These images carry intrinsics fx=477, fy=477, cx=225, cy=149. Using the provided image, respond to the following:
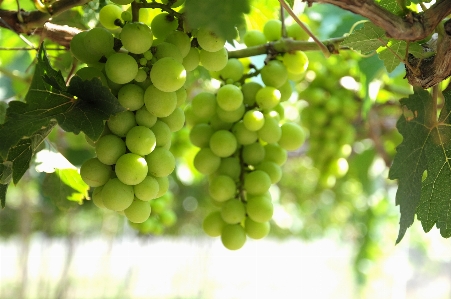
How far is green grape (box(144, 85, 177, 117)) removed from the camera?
524 mm

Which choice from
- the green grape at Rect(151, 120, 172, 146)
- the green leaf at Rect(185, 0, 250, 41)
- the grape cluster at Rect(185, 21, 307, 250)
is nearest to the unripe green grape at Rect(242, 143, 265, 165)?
the grape cluster at Rect(185, 21, 307, 250)

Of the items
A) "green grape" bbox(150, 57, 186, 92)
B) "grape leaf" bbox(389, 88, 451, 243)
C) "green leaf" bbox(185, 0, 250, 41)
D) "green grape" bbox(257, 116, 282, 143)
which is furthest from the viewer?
"green grape" bbox(257, 116, 282, 143)

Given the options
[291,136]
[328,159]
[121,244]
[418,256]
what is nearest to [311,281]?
[418,256]

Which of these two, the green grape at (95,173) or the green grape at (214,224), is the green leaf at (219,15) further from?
the green grape at (214,224)

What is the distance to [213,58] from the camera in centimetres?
57

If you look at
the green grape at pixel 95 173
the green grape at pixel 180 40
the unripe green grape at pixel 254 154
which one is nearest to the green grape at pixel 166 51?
the green grape at pixel 180 40

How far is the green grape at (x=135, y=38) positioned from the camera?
0.51m

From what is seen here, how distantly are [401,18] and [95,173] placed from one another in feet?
1.18

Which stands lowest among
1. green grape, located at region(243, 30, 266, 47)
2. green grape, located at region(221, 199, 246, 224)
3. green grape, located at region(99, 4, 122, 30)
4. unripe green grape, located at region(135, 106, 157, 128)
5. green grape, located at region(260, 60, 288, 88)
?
green grape, located at region(221, 199, 246, 224)

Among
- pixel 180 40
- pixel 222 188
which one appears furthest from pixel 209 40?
pixel 222 188

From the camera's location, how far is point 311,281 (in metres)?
9.44

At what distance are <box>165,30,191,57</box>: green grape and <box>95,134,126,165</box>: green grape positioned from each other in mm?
126

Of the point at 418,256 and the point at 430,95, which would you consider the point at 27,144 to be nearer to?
the point at 430,95

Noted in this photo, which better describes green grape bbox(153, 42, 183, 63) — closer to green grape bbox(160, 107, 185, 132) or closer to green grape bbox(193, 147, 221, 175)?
green grape bbox(160, 107, 185, 132)
